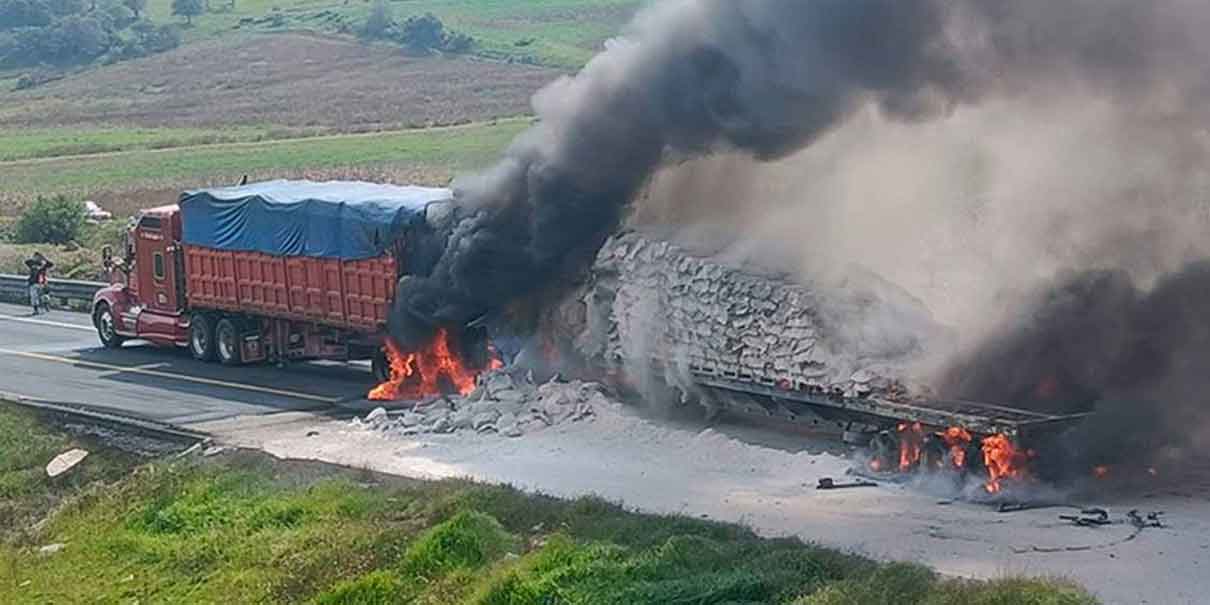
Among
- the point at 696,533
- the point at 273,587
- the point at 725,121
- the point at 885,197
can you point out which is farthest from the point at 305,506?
the point at 885,197

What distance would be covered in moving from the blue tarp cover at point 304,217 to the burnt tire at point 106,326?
11.9 ft

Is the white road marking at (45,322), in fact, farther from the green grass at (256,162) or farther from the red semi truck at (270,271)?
the green grass at (256,162)

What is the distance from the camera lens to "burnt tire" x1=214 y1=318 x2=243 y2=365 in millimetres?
33531

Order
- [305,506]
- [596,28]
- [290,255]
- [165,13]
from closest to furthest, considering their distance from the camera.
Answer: [305,506] < [290,255] < [596,28] < [165,13]

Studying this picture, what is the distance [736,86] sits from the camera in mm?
25234

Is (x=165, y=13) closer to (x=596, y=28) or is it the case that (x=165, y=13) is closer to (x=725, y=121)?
(x=596, y=28)

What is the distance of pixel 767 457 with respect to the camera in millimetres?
23000

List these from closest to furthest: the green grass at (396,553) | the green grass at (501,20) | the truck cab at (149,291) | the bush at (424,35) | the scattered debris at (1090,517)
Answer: the green grass at (396,553), the scattered debris at (1090,517), the truck cab at (149,291), the green grass at (501,20), the bush at (424,35)

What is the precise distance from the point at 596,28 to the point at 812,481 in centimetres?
8818

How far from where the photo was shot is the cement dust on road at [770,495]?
56.7ft

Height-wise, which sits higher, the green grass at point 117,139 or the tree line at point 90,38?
the tree line at point 90,38

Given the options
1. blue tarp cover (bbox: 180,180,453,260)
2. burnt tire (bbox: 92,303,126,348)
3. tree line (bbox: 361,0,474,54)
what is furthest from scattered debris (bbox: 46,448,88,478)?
tree line (bbox: 361,0,474,54)

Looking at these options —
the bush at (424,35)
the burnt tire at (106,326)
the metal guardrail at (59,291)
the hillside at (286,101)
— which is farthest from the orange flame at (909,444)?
the bush at (424,35)

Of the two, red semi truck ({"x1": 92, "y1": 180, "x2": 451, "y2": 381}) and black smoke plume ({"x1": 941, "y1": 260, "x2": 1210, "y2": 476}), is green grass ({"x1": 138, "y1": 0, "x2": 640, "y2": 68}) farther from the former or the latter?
black smoke plume ({"x1": 941, "y1": 260, "x2": 1210, "y2": 476})
